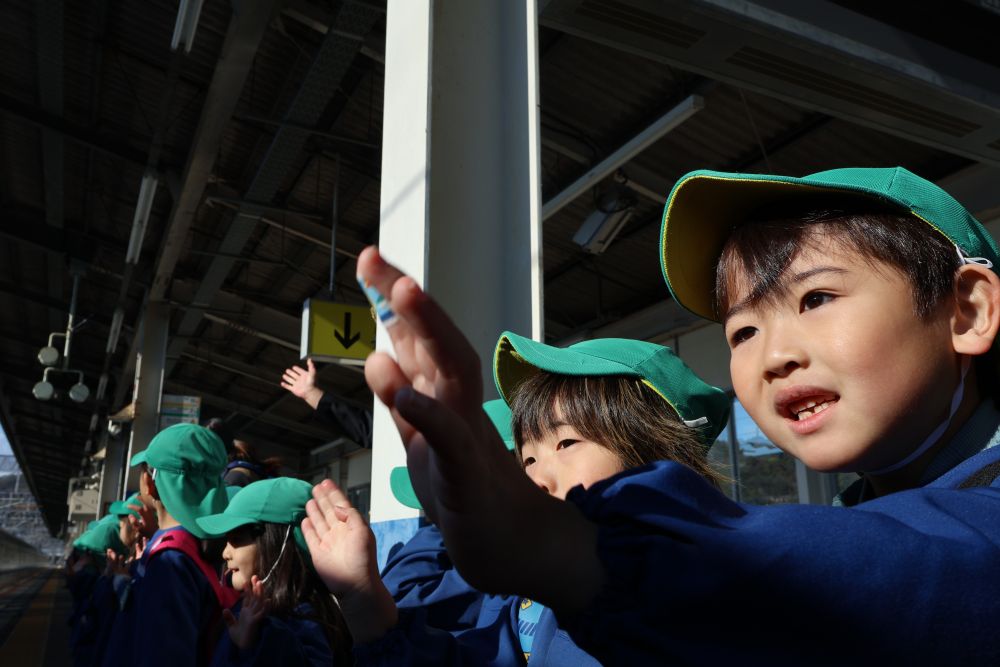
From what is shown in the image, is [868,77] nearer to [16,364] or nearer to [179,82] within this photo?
[179,82]

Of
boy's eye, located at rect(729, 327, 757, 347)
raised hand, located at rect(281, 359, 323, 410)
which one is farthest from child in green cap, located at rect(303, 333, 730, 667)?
raised hand, located at rect(281, 359, 323, 410)

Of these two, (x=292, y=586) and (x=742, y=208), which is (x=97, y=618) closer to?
(x=292, y=586)

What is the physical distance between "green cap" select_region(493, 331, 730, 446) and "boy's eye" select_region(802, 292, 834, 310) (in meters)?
0.50

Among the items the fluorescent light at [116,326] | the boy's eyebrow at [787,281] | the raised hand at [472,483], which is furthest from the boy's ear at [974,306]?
the fluorescent light at [116,326]

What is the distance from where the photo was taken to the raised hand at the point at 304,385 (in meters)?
3.21

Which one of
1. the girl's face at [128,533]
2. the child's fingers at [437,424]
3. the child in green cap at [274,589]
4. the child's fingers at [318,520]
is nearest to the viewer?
the child's fingers at [437,424]

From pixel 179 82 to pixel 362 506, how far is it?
35.7 ft

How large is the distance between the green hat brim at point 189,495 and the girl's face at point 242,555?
28 centimetres

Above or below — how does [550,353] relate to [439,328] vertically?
above

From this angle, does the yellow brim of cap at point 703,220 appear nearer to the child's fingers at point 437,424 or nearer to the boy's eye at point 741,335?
the boy's eye at point 741,335

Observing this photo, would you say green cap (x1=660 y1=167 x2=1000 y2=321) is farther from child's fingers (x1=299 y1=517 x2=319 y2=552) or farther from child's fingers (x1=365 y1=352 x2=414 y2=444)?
child's fingers (x1=299 y1=517 x2=319 y2=552)

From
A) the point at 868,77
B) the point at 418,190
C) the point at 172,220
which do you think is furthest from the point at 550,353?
the point at 172,220

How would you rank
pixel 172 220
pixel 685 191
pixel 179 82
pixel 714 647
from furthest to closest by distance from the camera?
pixel 172 220, pixel 179 82, pixel 685 191, pixel 714 647

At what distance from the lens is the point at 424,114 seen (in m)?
2.27
